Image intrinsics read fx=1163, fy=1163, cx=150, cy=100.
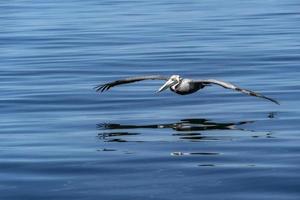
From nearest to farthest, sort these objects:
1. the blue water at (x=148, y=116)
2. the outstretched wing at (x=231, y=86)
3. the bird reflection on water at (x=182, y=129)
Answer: the blue water at (x=148, y=116)
the bird reflection on water at (x=182, y=129)
the outstretched wing at (x=231, y=86)

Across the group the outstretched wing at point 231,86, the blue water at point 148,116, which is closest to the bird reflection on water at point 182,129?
the blue water at point 148,116

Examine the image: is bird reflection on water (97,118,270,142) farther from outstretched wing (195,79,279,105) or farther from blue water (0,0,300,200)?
outstretched wing (195,79,279,105)

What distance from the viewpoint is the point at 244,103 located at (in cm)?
2414

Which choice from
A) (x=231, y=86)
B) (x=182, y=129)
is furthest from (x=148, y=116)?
(x=231, y=86)

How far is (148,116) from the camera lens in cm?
2273

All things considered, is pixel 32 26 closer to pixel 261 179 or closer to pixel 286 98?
pixel 286 98

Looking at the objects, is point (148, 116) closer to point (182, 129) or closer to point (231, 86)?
point (182, 129)

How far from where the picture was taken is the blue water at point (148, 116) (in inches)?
642

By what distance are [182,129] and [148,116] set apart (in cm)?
182

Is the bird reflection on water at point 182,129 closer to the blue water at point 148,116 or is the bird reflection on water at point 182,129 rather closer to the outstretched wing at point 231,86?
the blue water at point 148,116

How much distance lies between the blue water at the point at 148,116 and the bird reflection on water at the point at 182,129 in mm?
19

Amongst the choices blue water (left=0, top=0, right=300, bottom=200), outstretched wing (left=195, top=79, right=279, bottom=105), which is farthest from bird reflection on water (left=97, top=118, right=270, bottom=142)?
outstretched wing (left=195, top=79, right=279, bottom=105)

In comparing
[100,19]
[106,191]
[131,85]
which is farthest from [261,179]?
[100,19]

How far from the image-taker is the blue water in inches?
642
